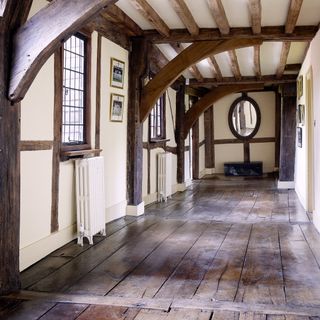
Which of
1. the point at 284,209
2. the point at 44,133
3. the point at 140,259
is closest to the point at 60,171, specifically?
the point at 44,133

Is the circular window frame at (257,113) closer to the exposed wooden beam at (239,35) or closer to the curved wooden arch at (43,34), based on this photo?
the exposed wooden beam at (239,35)

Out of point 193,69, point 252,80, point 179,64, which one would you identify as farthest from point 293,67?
point 179,64

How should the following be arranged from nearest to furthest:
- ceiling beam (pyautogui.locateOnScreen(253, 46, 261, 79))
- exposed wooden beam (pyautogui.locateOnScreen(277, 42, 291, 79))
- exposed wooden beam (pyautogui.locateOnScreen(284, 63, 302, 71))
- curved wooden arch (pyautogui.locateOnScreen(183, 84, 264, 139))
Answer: exposed wooden beam (pyautogui.locateOnScreen(277, 42, 291, 79)), ceiling beam (pyautogui.locateOnScreen(253, 46, 261, 79)), exposed wooden beam (pyautogui.locateOnScreen(284, 63, 302, 71)), curved wooden arch (pyautogui.locateOnScreen(183, 84, 264, 139))

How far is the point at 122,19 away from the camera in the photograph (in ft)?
18.4

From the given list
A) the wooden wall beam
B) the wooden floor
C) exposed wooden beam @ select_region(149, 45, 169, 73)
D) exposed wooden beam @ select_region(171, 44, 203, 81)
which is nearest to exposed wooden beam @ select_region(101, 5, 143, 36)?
exposed wooden beam @ select_region(149, 45, 169, 73)

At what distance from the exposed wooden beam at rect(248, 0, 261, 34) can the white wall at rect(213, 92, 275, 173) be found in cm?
775

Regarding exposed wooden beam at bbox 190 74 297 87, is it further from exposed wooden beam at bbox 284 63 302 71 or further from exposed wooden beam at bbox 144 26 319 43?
exposed wooden beam at bbox 144 26 319 43

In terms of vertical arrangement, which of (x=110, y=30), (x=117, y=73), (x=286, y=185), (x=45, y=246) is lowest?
(x=45, y=246)

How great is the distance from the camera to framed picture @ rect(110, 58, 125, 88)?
235 inches

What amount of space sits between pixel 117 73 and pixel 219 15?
5.26 feet

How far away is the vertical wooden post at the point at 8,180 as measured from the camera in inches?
124

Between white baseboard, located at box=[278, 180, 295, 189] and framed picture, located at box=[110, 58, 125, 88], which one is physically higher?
framed picture, located at box=[110, 58, 125, 88]

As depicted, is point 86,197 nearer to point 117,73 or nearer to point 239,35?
point 117,73

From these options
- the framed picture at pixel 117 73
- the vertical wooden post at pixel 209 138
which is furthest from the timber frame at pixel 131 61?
the vertical wooden post at pixel 209 138
